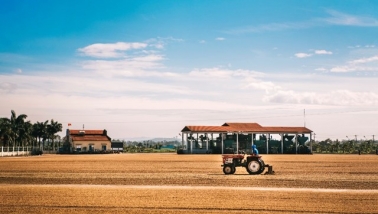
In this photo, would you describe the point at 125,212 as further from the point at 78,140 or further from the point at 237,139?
the point at 78,140

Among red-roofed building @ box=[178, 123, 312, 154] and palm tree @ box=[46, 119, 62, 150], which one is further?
palm tree @ box=[46, 119, 62, 150]

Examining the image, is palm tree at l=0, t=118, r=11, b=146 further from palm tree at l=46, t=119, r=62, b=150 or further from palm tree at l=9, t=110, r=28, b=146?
palm tree at l=46, t=119, r=62, b=150

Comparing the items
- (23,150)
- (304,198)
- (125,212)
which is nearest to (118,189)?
(125,212)

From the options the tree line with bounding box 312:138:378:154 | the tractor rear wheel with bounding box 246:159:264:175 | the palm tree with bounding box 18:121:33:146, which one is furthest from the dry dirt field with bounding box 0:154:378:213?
the tree line with bounding box 312:138:378:154

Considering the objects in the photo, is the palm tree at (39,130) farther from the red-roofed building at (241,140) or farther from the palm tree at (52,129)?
the red-roofed building at (241,140)

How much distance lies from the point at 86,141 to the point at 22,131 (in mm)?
18405

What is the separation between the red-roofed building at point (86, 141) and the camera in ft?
364

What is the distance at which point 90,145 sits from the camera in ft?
367

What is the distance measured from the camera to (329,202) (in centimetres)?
1430

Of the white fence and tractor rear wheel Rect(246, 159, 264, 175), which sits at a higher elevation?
tractor rear wheel Rect(246, 159, 264, 175)

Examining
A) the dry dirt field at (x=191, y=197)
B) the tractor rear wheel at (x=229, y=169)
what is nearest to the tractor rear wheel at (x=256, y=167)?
the tractor rear wheel at (x=229, y=169)

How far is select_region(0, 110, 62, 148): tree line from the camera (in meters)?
86.8

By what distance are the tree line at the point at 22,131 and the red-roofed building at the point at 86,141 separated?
8.32 meters

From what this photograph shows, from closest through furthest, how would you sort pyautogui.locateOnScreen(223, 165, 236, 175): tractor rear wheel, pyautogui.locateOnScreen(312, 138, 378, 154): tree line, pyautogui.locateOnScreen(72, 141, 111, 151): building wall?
pyautogui.locateOnScreen(223, 165, 236, 175): tractor rear wheel, pyautogui.locateOnScreen(72, 141, 111, 151): building wall, pyautogui.locateOnScreen(312, 138, 378, 154): tree line
